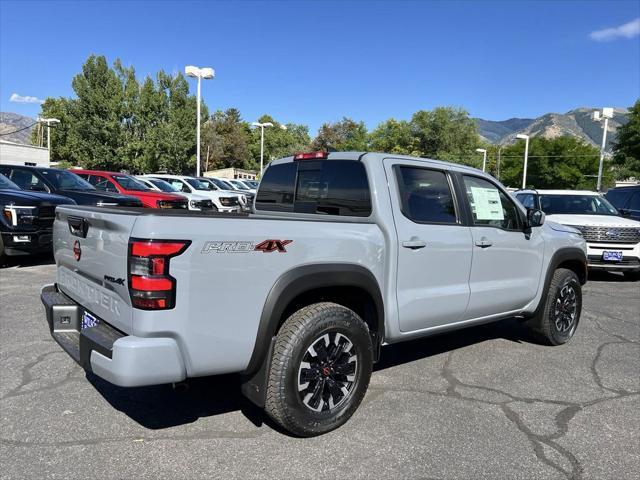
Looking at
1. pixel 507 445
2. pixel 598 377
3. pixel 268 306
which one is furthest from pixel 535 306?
pixel 268 306

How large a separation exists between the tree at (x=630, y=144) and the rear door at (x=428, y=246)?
34958 millimetres

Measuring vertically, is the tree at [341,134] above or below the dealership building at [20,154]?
above

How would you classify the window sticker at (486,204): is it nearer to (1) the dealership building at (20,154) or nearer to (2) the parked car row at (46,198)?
(2) the parked car row at (46,198)

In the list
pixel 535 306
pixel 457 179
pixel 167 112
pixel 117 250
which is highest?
pixel 167 112

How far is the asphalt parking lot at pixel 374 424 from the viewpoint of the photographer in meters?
2.87

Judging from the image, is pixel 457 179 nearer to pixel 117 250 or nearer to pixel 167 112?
pixel 117 250

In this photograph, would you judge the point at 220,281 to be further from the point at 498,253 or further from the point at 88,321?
the point at 498,253

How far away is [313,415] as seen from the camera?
3143mm

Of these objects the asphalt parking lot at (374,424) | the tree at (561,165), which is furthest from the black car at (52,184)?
the tree at (561,165)

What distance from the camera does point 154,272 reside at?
8.32ft

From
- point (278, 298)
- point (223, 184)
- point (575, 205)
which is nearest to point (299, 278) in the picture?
point (278, 298)

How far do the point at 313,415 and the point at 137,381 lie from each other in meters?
1.13

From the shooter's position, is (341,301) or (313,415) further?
(341,301)

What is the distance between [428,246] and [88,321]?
2.35m
